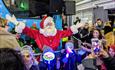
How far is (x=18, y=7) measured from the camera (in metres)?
7.62

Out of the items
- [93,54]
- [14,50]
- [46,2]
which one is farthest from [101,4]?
[14,50]

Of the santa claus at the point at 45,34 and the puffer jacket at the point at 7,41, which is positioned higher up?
the puffer jacket at the point at 7,41

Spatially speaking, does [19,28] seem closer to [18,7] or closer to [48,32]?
[48,32]

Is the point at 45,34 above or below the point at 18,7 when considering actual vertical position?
below

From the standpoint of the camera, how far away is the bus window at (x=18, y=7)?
24.4 ft

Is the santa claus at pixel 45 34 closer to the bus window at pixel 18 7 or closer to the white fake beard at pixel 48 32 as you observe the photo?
the white fake beard at pixel 48 32

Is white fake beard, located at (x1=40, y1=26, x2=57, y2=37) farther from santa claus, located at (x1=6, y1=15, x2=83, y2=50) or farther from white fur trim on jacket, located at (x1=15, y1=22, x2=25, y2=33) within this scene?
white fur trim on jacket, located at (x1=15, y1=22, x2=25, y2=33)

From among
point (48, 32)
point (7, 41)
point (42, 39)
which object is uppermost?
point (7, 41)

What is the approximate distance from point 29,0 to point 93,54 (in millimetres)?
3332

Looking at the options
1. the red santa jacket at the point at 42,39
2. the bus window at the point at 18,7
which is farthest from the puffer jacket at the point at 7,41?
the bus window at the point at 18,7

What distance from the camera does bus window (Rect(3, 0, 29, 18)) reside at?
7433mm

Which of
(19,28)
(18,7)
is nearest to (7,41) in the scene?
(19,28)

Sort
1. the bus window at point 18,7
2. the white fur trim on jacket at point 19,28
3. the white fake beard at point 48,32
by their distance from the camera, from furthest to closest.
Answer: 1. the bus window at point 18,7
2. the white fake beard at point 48,32
3. the white fur trim on jacket at point 19,28

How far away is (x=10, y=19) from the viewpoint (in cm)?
563
